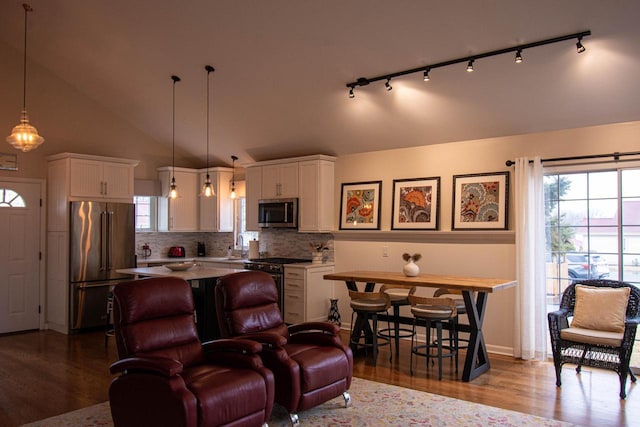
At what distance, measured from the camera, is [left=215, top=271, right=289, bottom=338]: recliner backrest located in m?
4.18

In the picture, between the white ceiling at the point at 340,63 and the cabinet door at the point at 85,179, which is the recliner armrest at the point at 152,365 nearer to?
the white ceiling at the point at 340,63

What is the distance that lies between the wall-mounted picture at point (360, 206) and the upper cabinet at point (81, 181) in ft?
10.5

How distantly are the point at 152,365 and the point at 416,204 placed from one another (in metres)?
4.12

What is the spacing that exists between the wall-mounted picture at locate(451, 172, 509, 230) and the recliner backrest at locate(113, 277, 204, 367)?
3.44 metres

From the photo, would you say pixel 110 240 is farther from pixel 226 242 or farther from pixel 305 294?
pixel 305 294

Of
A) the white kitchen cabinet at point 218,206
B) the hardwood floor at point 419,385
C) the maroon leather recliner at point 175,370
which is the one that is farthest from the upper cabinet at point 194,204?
the maroon leather recliner at point 175,370

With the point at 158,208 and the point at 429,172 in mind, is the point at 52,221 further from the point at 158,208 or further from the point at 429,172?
the point at 429,172

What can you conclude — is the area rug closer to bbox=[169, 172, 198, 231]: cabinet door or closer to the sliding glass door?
the sliding glass door

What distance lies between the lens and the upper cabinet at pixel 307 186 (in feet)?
23.3

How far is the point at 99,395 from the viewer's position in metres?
4.36

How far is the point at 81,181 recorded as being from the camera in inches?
276

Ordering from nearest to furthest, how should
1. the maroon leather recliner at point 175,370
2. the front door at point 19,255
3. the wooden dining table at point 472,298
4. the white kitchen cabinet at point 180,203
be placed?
the maroon leather recliner at point 175,370 → the wooden dining table at point 472,298 → the front door at point 19,255 → the white kitchen cabinet at point 180,203

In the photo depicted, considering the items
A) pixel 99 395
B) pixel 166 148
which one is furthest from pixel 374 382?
pixel 166 148

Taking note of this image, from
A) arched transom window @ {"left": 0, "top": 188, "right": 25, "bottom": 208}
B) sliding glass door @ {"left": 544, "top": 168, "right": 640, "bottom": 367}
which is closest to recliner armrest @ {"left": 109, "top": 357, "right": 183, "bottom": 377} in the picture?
sliding glass door @ {"left": 544, "top": 168, "right": 640, "bottom": 367}
